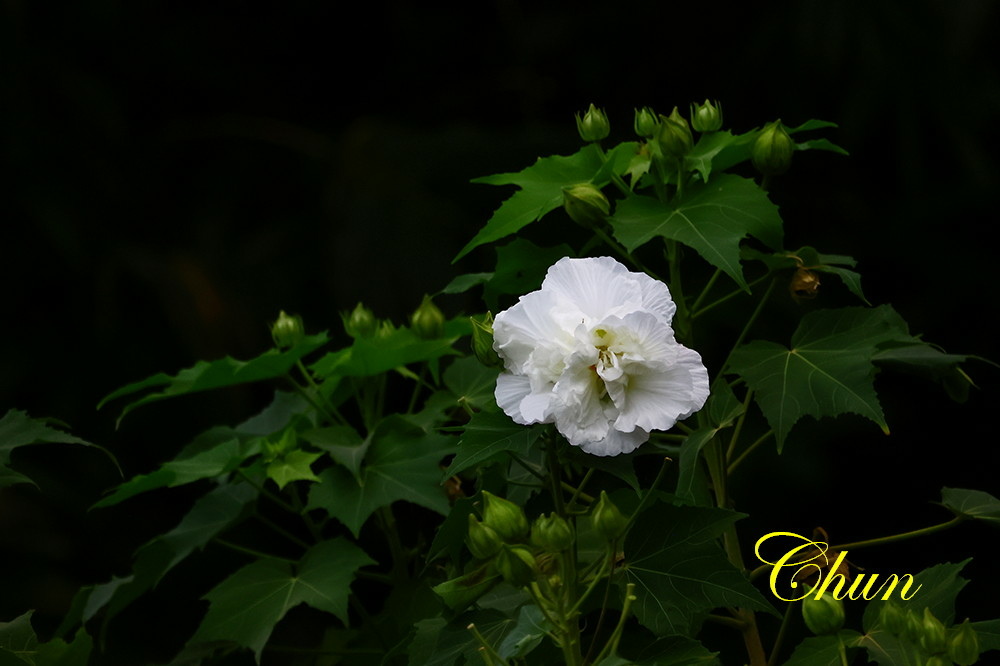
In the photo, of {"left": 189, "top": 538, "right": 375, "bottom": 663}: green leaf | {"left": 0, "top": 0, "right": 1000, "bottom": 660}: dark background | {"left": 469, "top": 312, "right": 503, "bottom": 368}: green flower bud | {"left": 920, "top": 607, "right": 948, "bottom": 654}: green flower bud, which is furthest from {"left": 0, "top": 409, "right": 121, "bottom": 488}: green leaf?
{"left": 0, "top": 0, "right": 1000, "bottom": 660}: dark background

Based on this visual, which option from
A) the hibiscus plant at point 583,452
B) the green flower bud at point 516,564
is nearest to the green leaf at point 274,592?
the hibiscus plant at point 583,452

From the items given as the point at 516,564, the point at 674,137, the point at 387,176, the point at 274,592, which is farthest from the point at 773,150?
the point at 387,176

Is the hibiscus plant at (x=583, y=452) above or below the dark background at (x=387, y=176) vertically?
above

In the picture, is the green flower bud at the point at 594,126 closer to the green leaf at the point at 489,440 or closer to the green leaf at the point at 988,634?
the green leaf at the point at 489,440

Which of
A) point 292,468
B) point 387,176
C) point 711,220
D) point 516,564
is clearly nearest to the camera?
point 516,564

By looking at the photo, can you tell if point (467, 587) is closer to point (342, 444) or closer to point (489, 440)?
point (489, 440)

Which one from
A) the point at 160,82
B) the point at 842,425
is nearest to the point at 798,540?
the point at 842,425
